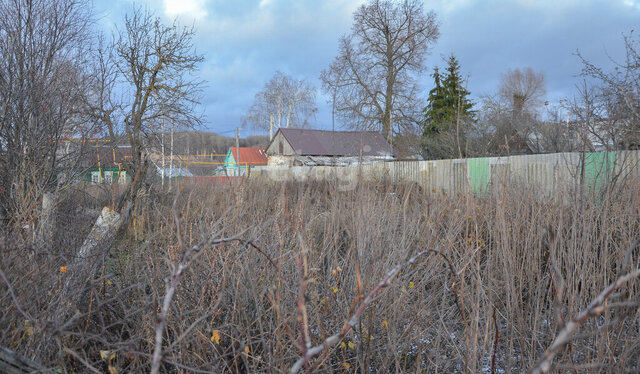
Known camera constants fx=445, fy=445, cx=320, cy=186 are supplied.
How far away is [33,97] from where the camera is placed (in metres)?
5.06

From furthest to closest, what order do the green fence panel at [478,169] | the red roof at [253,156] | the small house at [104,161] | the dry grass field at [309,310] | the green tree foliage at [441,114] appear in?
the red roof at [253,156] < the green tree foliage at [441,114] < the green fence panel at [478,169] < the small house at [104,161] < the dry grass field at [309,310]

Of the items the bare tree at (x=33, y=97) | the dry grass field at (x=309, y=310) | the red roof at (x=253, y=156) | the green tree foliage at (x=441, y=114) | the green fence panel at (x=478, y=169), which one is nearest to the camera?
the dry grass field at (x=309, y=310)

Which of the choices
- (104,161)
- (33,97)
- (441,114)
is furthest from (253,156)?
(33,97)

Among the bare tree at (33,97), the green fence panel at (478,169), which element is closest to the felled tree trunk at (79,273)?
the bare tree at (33,97)

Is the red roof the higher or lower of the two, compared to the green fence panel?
higher

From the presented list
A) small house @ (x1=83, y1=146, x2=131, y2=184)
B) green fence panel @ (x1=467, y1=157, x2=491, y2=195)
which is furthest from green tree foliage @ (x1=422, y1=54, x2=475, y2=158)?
small house @ (x1=83, y1=146, x2=131, y2=184)

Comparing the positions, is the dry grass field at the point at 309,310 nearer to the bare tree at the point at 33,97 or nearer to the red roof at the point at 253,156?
the bare tree at the point at 33,97

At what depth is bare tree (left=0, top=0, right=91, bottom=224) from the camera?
4953 mm

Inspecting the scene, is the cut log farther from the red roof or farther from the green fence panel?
the red roof

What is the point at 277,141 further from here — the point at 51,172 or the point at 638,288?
the point at 638,288

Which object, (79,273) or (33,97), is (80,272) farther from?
(33,97)

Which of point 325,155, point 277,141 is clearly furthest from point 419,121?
point 277,141

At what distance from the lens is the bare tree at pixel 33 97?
4953mm

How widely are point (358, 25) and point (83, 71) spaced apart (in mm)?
20192
